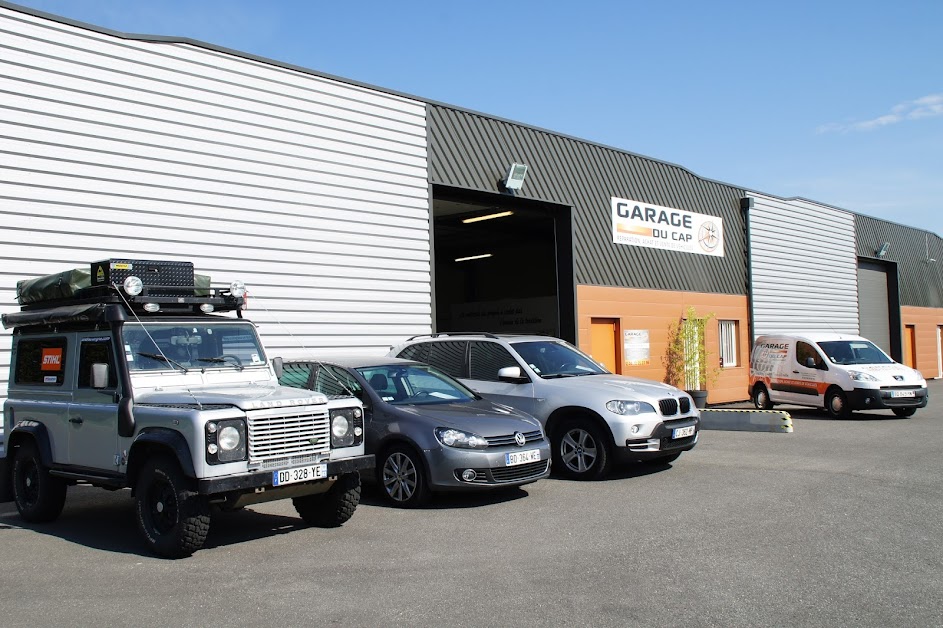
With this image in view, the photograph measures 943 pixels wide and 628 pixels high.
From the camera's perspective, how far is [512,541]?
7.03 metres

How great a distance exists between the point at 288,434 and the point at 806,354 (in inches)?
591

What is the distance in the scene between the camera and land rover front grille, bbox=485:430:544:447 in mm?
8648

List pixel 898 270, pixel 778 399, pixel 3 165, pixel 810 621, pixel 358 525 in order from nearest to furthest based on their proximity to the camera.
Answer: pixel 810 621, pixel 358 525, pixel 3 165, pixel 778 399, pixel 898 270

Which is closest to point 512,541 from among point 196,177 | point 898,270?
point 196,177

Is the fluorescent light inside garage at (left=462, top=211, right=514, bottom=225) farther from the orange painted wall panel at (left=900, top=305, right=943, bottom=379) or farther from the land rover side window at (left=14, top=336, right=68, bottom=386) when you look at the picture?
the orange painted wall panel at (left=900, top=305, right=943, bottom=379)

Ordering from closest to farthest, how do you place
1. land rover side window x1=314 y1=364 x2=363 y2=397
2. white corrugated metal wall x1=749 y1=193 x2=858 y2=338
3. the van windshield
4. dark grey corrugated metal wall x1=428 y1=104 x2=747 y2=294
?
land rover side window x1=314 y1=364 x2=363 y2=397
dark grey corrugated metal wall x1=428 y1=104 x2=747 y2=294
the van windshield
white corrugated metal wall x1=749 y1=193 x2=858 y2=338

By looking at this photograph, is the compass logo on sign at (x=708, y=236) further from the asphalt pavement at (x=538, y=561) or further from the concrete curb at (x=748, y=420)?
the asphalt pavement at (x=538, y=561)

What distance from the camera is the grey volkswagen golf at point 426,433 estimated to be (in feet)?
27.8

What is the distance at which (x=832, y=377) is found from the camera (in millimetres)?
18281

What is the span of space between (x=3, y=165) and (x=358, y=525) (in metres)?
6.50

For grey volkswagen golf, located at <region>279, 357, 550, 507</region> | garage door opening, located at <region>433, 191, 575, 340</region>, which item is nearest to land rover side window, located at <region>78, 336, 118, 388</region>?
grey volkswagen golf, located at <region>279, 357, 550, 507</region>

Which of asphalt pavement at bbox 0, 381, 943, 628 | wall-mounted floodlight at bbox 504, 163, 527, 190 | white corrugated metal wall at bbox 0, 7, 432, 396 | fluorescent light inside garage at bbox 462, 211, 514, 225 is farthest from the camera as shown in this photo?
fluorescent light inside garage at bbox 462, 211, 514, 225

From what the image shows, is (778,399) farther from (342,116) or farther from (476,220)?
(342,116)

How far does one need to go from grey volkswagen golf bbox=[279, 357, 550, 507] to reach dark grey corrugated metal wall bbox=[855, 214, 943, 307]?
2568 centimetres
